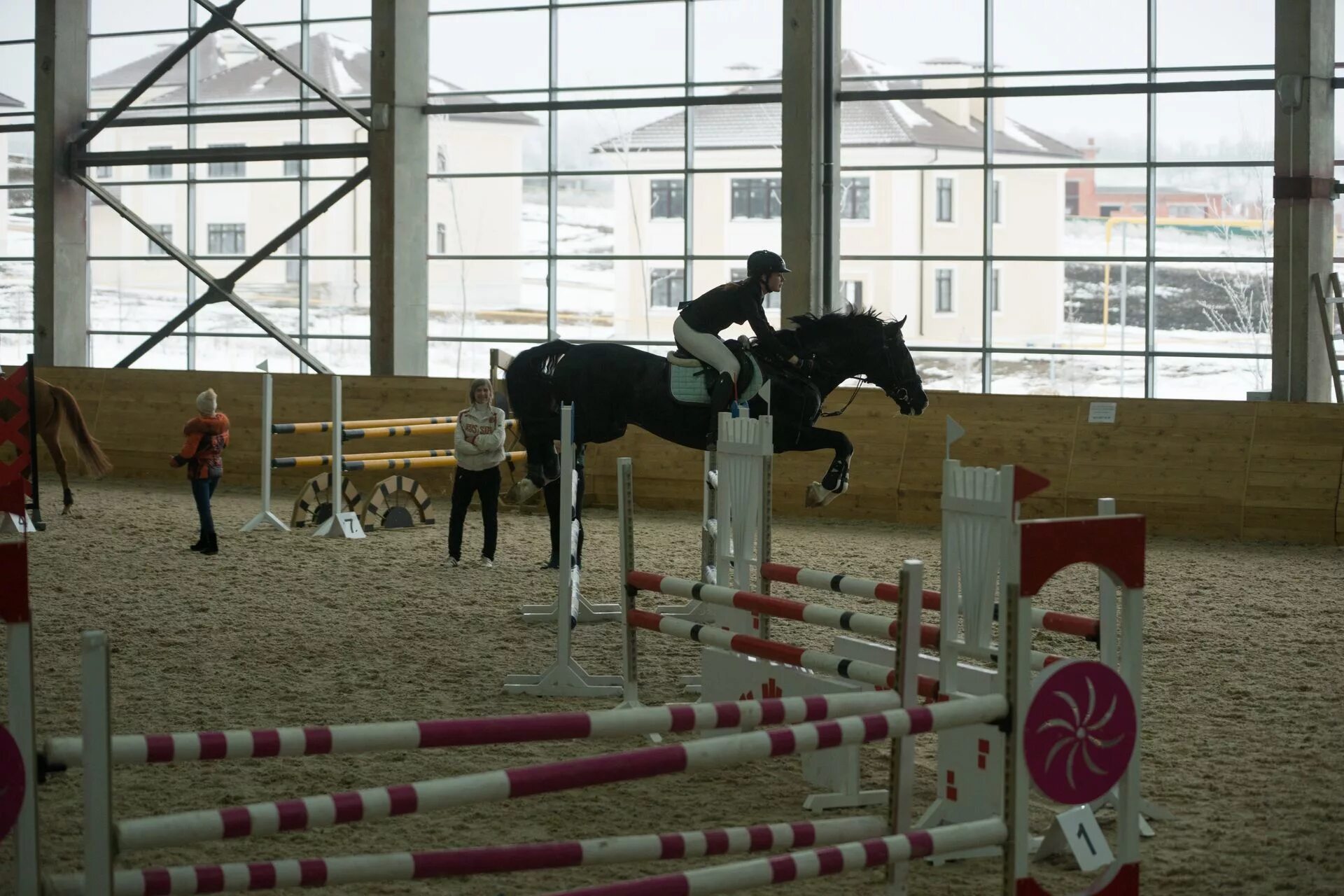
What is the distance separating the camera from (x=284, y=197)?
19672 millimetres

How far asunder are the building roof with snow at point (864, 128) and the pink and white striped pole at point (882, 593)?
11.7 meters

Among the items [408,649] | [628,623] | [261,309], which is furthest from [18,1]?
[628,623]

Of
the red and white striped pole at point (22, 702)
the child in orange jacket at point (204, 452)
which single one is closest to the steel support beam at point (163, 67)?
the child in orange jacket at point (204, 452)

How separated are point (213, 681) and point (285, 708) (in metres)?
0.71

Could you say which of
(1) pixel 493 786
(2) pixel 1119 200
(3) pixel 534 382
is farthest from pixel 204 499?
(2) pixel 1119 200

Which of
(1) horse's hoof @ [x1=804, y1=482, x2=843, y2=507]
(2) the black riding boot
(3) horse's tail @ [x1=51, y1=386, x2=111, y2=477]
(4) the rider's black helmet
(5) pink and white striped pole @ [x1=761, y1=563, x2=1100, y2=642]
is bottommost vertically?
(5) pink and white striped pole @ [x1=761, y1=563, x2=1100, y2=642]

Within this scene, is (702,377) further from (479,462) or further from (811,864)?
(811,864)

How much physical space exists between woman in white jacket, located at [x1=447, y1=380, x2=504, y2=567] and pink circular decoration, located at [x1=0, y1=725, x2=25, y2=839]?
23.8 feet

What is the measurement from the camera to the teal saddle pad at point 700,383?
912 cm

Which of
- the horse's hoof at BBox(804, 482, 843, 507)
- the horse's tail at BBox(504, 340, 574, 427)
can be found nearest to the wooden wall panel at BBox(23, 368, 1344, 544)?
the horse's hoof at BBox(804, 482, 843, 507)

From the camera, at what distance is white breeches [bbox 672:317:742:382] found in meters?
9.05

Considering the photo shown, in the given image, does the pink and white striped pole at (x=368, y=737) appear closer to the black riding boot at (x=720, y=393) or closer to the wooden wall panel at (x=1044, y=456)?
the black riding boot at (x=720, y=393)

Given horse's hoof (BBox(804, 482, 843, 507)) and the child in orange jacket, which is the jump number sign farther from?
the child in orange jacket

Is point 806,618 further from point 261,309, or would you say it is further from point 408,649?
point 261,309
